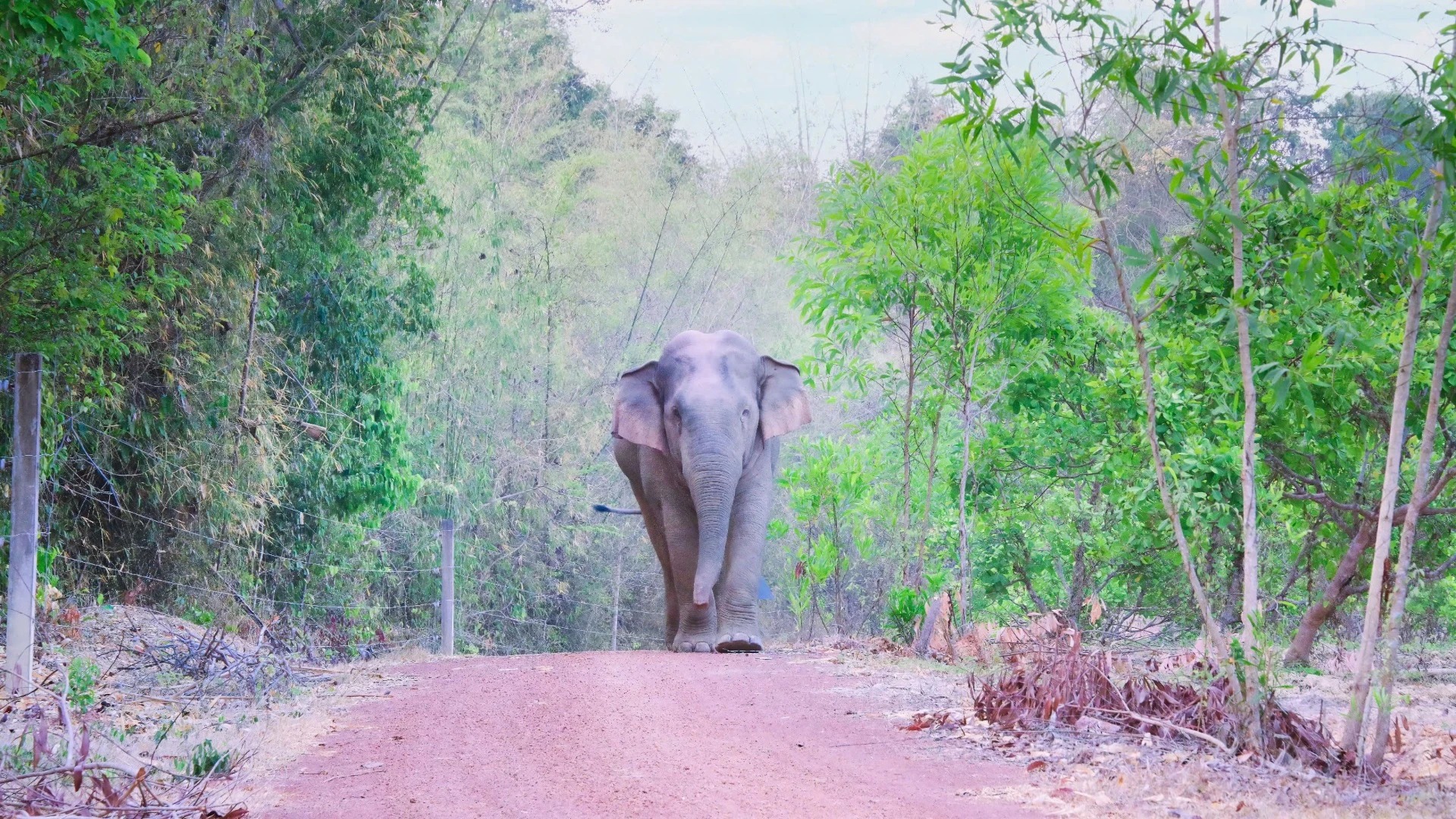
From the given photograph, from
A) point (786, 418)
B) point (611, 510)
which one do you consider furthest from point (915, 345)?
point (611, 510)

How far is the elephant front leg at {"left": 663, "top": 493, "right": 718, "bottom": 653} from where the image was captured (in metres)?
11.6

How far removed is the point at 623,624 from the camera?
21984mm

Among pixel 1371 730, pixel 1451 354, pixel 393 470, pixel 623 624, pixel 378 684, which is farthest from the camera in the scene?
pixel 623 624

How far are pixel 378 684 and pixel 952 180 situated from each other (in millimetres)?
4954

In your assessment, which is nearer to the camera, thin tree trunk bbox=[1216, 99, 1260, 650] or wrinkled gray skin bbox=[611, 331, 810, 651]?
thin tree trunk bbox=[1216, 99, 1260, 650]

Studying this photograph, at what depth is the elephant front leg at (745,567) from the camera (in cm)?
1092

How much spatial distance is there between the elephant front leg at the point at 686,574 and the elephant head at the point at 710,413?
0.98ft

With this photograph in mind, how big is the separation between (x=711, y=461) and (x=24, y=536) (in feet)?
19.1

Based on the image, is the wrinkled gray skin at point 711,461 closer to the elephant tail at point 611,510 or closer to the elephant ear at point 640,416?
the elephant ear at point 640,416

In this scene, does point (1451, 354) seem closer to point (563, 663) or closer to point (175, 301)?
point (563, 663)

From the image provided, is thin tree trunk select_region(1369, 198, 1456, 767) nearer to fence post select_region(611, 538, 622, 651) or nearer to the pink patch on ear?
the pink patch on ear

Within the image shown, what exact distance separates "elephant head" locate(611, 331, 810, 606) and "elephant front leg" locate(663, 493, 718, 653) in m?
0.30

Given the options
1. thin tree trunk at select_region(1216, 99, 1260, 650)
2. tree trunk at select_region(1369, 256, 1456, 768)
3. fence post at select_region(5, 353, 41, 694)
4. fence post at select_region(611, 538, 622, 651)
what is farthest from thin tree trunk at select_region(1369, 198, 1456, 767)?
fence post at select_region(611, 538, 622, 651)

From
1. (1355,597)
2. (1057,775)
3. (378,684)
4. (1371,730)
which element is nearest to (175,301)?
(378,684)
